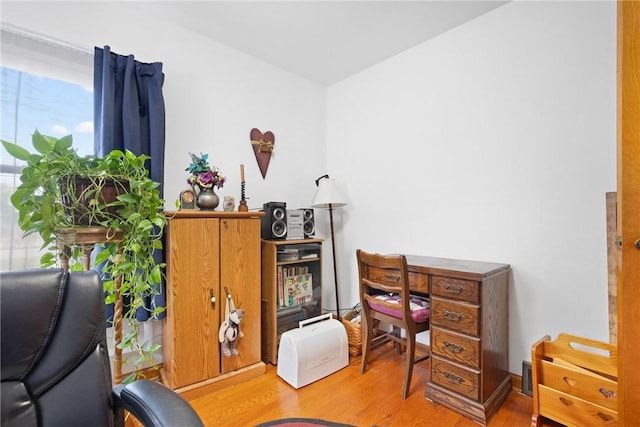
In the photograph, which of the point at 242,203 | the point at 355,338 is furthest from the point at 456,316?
the point at 242,203

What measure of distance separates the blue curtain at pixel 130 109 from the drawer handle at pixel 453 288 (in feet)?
5.54

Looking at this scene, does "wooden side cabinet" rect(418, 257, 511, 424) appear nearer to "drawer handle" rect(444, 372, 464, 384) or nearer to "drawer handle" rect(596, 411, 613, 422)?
"drawer handle" rect(444, 372, 464, 384)

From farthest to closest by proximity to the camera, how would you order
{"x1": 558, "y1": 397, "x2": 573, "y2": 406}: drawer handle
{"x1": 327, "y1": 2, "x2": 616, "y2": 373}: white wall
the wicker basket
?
1. the wicker basket
2. {"x1": 327, "y1": 2, "x2": 616, "y2": 373}: white wall
3. {"x1": 558, "y1": 397, "x2": 573, "y2": 406}: drawer handle

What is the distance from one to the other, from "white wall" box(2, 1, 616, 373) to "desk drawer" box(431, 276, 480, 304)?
52cm

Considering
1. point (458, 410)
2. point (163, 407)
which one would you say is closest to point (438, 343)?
point (458, 410)

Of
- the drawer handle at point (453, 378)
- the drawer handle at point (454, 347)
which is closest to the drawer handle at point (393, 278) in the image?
the drawer handle at point (454, 347)

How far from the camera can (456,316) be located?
164 cm

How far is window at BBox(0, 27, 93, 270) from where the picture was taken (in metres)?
1.55

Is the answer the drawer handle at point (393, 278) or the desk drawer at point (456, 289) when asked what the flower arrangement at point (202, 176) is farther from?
the desk drawer at point (456, 289)

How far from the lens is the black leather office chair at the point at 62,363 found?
72 cm

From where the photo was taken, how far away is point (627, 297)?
3.26 ft

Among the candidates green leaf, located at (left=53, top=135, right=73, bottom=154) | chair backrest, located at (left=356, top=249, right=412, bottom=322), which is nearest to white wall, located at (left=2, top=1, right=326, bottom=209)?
green leaf, located at (left=53, top=135, right=73, bottom=154)

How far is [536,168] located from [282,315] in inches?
80.0

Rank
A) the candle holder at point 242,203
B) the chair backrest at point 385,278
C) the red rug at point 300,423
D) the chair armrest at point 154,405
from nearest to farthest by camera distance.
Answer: the chair armrest at point 154,405, the red rug at point 300,423, the chair backrest at point 385,278, the candle holder at point 242,203
